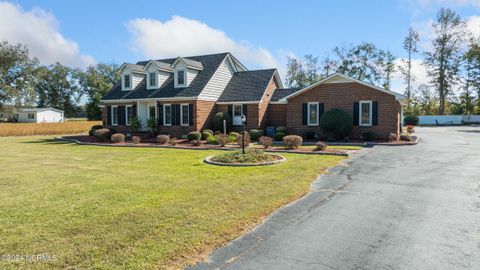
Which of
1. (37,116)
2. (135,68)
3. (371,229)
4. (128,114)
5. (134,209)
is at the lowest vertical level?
(371,229)

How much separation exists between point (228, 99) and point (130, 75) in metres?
9.10

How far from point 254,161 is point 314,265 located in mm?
7546

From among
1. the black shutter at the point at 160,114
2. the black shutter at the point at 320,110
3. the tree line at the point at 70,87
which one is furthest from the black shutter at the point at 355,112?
the tree line at the point at 70,87

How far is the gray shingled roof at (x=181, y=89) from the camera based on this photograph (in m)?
24.0

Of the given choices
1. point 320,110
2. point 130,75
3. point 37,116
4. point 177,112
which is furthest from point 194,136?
point 37,116

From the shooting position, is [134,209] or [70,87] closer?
[134,209]

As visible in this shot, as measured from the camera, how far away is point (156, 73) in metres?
26.0

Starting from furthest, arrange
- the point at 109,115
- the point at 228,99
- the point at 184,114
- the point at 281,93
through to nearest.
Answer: the point at 109,115
the point at 281,93
the point at 228,99
the point at 184,114

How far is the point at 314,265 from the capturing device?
3.92 m

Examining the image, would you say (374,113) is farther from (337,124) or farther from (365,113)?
(337,124)

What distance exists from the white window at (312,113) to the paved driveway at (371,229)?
12332 millimetres

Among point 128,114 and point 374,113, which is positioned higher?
point 128,114

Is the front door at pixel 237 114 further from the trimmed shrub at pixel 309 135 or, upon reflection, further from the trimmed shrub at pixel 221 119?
the trimmed shrub at pixel 309 135

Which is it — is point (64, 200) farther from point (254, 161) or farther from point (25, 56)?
point (25, 56)
